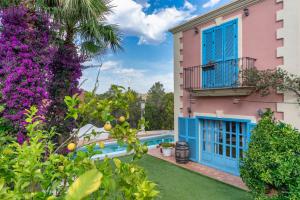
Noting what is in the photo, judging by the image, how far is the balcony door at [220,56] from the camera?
773cm

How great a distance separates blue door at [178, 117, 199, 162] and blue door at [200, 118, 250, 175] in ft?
0.73

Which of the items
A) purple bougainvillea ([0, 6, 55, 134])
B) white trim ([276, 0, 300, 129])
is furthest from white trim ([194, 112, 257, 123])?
purple bougainvillea ([0, 6, 55, 134])

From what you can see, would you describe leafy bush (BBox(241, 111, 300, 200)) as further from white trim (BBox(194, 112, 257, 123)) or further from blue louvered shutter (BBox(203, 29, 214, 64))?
blue louvered shutter (BBox(203, 29, 214, 64))

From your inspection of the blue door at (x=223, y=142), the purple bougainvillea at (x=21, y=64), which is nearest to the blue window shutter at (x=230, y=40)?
the blue door at (x=223, y=142)

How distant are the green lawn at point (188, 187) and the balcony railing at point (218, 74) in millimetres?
3320

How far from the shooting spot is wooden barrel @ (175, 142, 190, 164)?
9211 mm

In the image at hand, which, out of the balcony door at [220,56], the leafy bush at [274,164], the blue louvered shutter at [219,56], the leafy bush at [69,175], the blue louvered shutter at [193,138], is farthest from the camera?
the blue louvered shutter at [193,138]

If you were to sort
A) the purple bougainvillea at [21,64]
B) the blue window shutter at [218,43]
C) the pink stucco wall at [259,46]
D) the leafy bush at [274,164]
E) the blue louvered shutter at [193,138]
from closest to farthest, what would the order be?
the leafy bush at [274,164], the purple bougainvillea at [21,64], the pink stucco wall at [259,46], the blue window shutter at [218,43], the blue louvered shutter at [193,138]

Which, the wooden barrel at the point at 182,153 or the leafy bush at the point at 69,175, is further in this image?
the wooden barrel at the point at 182,153

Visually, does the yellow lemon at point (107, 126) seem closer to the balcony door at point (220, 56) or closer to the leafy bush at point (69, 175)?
the leafy bush at point (69, 175)

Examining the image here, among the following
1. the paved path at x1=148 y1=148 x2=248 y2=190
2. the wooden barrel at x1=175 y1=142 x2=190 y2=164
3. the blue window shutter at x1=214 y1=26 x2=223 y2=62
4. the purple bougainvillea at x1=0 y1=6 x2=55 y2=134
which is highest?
the blue window shutter at x1=214 y1=26 x2=223 y2=62

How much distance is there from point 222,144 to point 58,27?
720 cm

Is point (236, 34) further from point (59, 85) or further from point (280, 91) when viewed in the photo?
point (59, 85)

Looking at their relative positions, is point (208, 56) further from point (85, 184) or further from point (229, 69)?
point (85, 184)
